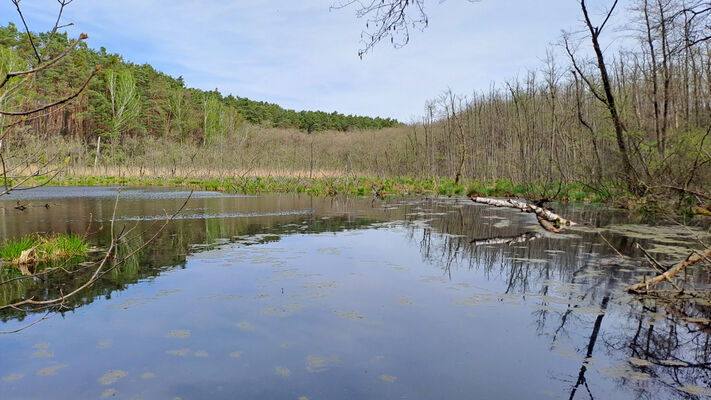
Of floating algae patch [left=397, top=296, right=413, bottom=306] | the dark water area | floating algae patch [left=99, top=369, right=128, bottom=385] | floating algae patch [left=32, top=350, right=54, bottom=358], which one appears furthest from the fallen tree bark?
floating algae patch [left=32, top=350, right=54, bottom=358]

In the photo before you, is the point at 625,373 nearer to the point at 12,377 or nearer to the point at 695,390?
the point at 695,390

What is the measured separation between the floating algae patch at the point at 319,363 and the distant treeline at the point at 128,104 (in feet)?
129

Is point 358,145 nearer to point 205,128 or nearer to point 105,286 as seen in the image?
point 205,128

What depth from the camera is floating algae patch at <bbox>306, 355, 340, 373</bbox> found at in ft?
11.9

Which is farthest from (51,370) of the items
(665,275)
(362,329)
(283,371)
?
(665,275)

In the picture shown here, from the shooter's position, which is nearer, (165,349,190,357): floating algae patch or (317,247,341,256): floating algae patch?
(165,349,190,357): floating algae patch

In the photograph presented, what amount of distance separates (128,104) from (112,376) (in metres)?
49.5

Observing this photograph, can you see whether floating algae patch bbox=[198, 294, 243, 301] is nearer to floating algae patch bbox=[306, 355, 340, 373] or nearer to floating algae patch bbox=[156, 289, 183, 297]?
floating algae patch bbox=[156, 289, 183, 297]

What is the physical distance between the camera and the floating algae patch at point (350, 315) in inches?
193

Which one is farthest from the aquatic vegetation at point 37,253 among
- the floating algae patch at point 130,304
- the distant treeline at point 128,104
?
the distant treeline at point 128,104

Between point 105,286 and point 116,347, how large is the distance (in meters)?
2.43

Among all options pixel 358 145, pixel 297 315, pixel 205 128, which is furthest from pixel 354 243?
pixel 205 128

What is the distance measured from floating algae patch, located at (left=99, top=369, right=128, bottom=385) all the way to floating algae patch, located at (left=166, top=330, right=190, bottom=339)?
2.42 ft

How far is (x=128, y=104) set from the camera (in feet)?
152
